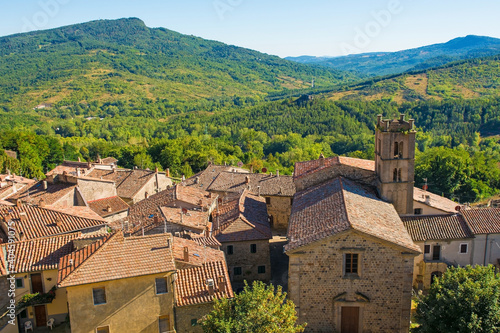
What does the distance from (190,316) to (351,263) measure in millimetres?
9163

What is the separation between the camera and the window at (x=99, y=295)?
19.7 meters

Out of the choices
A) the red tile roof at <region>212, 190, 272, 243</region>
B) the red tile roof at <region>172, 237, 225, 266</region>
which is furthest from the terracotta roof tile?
the red tile roof at <region>172, 237, 225, 266</region>

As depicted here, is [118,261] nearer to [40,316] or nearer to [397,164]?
[40,316]


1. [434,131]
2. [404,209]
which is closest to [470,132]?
[434,131]

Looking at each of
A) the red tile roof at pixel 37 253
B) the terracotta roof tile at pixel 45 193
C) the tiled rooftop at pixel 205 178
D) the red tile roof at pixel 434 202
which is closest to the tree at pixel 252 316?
the red tile roof at pixel 37 253

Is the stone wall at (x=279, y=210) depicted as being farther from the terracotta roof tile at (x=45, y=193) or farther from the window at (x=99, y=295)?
the window at (x=99, y=295)

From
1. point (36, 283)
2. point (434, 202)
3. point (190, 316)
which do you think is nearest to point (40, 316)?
point (36, 283)

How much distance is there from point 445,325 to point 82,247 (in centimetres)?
1906

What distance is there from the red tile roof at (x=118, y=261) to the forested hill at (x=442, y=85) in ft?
522

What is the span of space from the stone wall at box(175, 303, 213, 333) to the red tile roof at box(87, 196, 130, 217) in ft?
65.3

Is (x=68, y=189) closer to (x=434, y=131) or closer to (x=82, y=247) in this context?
(x=82, y=247)

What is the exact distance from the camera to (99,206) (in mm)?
39875

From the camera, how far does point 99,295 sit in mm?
19828

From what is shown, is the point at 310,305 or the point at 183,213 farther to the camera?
the point at 183,213
